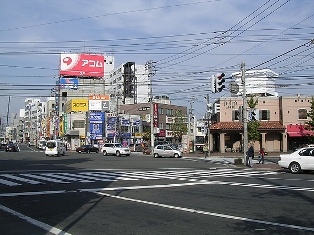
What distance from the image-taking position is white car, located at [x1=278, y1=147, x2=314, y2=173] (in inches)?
948

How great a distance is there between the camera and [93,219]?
10320mm

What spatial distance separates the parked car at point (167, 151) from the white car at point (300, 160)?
23902mm

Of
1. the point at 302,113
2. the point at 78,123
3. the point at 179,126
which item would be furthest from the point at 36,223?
the point at 78,123

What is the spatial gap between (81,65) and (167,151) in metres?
55.2

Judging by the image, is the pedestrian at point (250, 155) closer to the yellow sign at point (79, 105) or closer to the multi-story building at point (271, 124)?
the multi-story building at point (271, 124)

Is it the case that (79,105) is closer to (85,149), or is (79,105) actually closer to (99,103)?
(99,103)

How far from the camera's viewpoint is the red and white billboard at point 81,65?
96062 millimetres

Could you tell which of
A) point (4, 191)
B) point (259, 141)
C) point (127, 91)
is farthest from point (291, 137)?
point (127, 91)

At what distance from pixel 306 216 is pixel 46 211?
738cm

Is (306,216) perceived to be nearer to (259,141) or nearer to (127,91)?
(259,141)

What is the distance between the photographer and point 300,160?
79.9 feet

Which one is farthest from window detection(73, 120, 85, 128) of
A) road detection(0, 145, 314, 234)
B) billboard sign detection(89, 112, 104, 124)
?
road detection(0, 145, 314, 234)

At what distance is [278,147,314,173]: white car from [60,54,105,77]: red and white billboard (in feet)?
255

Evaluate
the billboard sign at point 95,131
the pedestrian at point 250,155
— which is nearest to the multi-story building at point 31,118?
the billboard sign at point 95,131
